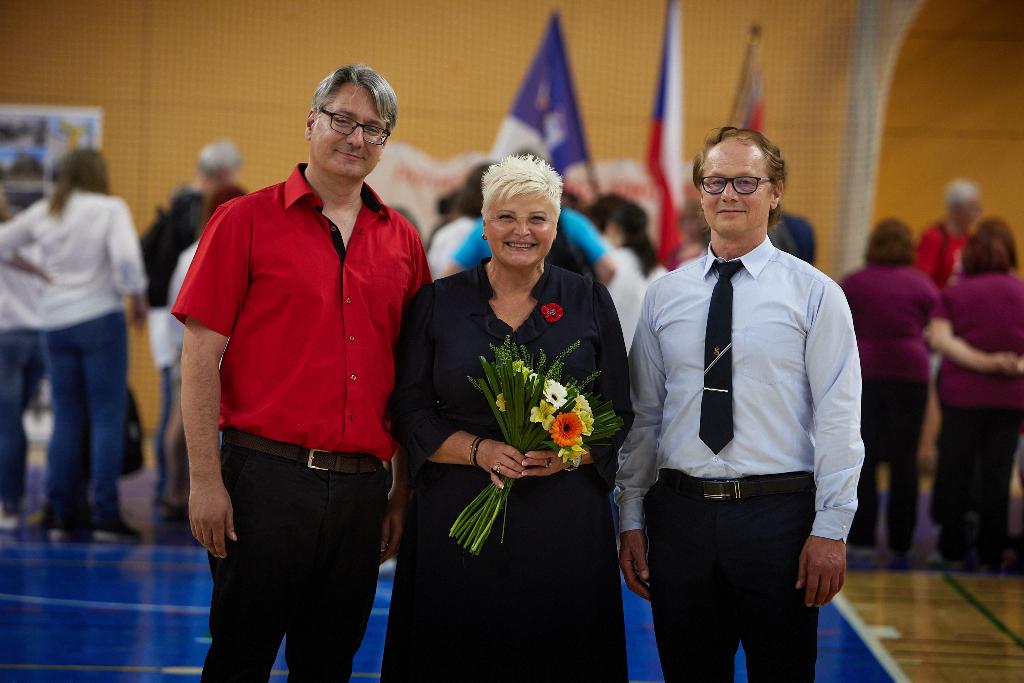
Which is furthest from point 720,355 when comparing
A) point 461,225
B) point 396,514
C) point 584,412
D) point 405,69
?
point 405,69

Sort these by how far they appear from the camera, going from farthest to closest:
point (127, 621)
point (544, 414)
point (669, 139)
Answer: point (669, 139), point (127, 621), point (544, 414)

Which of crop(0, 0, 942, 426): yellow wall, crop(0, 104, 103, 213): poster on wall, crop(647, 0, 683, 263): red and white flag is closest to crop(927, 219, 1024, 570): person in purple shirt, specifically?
crop(647, 0, 683, 263): red and white flag

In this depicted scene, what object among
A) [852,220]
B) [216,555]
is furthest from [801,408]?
[852,220]

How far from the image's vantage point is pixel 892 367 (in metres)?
6.02

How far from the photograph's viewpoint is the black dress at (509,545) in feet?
9.34

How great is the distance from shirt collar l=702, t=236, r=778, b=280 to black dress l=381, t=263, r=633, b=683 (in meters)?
0.33

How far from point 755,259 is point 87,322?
3964mm

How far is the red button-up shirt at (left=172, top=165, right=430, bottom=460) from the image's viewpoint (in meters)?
2.75

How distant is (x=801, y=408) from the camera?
2.80 meters

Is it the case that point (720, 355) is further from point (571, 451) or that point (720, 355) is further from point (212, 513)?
point (212, 513)

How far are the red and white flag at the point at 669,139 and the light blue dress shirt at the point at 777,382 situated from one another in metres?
4.82

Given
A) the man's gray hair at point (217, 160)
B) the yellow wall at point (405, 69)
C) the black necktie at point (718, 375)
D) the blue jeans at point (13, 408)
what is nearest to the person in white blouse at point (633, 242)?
the man's gray hair at point (217, 160)

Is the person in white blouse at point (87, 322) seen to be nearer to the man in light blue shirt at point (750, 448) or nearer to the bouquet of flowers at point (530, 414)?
the bouquet of flowers at point (530, 414)

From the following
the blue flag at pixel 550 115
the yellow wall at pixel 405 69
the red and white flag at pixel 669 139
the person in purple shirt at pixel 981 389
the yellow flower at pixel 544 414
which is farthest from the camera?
the yellow wall at pixel 405 69
